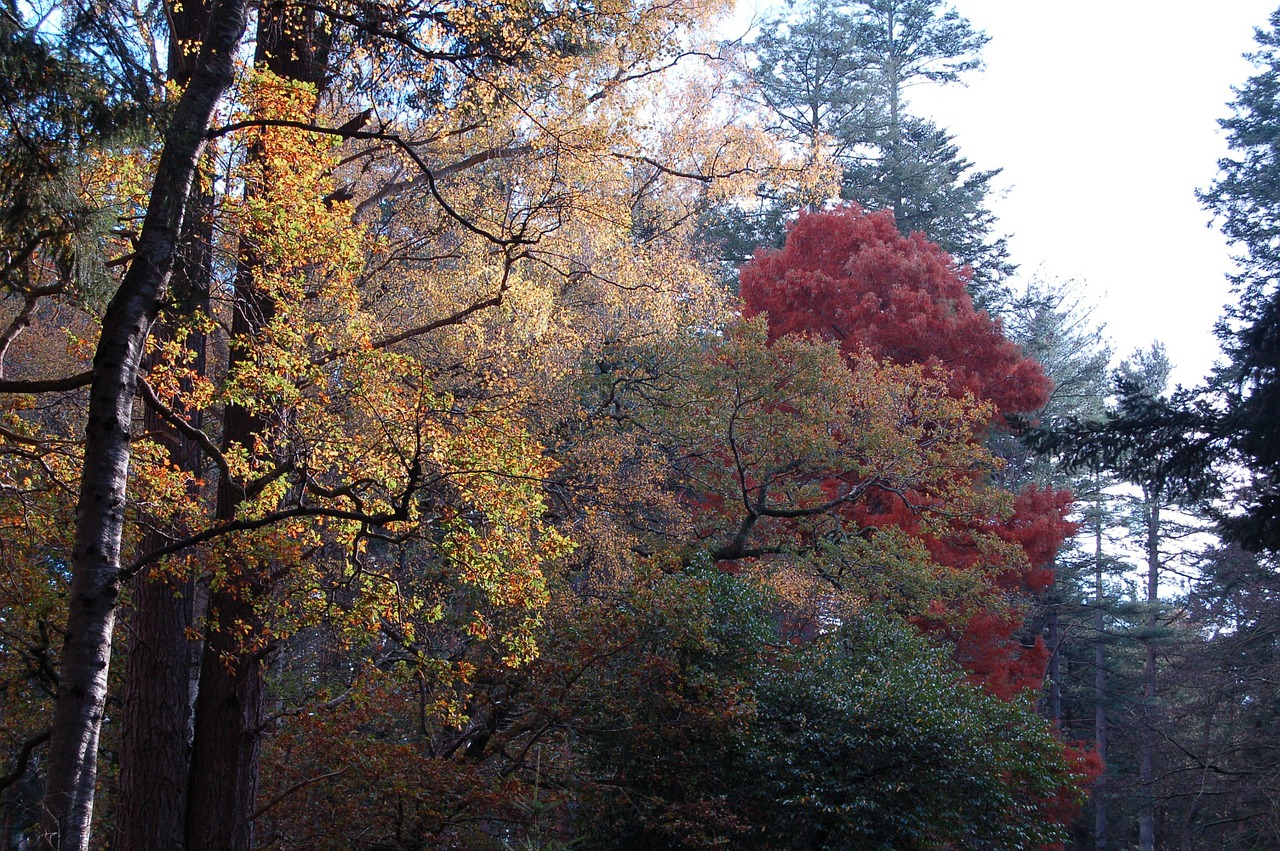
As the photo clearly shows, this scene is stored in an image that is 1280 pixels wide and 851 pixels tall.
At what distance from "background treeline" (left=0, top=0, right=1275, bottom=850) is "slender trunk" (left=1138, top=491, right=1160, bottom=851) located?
294cm

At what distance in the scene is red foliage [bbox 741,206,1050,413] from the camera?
16.6 m

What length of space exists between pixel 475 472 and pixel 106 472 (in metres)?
2.02

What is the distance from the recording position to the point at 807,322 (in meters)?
17.1

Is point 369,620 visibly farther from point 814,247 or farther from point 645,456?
point 814,247

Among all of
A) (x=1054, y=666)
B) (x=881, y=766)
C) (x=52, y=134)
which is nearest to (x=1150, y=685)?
(x=1054, y=666)

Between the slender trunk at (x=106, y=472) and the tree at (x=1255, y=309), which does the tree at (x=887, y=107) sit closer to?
the tree at (x=1255, y=309)

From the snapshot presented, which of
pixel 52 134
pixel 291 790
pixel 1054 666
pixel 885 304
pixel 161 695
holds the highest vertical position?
pixel 885 304

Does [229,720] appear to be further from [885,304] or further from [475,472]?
[885,304]

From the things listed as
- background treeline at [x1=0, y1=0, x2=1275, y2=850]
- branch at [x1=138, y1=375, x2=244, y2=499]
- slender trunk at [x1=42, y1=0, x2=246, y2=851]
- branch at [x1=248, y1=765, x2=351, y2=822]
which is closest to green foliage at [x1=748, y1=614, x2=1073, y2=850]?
background treeline at [x1=0, y1=0, x2=1275, y2=850]

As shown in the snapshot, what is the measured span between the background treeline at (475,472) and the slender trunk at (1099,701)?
5375mm

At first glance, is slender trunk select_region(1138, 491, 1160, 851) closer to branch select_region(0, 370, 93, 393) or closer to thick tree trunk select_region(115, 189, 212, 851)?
thick tree trunk select_region(115, 189, 212, 851)

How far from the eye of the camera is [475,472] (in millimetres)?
5922

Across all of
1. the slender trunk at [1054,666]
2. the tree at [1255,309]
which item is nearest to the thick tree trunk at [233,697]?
the tree at [1255,309]

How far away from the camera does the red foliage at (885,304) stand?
16.6 m
